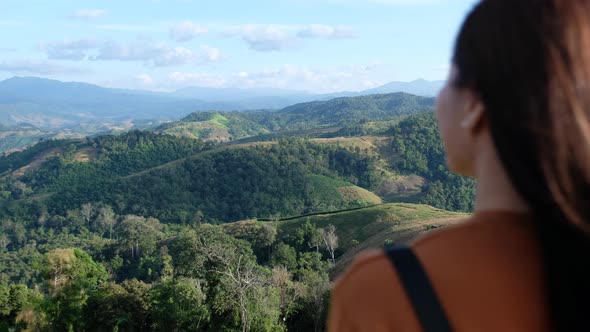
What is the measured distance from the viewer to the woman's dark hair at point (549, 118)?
938 millimetres

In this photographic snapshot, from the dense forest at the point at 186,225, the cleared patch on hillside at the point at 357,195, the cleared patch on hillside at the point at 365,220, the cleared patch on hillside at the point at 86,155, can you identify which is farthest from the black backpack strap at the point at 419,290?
the cleared patch on hillside at the point at 86,155

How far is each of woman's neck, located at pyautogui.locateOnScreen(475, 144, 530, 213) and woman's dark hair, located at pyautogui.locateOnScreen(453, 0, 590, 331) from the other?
0.03 metres

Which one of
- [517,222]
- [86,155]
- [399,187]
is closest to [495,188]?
[517,222]

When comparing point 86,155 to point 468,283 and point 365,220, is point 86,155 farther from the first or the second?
point 468,283

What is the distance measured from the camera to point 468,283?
0.94 meters

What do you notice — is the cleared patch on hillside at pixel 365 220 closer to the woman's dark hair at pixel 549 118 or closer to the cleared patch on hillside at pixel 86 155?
the woman's dark hair at pixel 549 118

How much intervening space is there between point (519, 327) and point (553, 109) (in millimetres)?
432

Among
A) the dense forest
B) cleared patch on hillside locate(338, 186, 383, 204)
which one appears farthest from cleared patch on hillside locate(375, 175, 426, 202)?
cleared patch on hillside locate(338, 186, 383, 204)

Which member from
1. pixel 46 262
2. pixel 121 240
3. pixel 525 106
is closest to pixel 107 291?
pixel 46 262

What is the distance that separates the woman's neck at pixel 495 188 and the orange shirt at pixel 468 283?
2 centimetres

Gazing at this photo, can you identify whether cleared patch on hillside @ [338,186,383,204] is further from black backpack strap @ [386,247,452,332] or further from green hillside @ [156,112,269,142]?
green hillside @ [156,112,269,142]

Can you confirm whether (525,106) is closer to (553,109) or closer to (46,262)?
(553,109)

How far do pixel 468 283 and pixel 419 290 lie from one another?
10 cm

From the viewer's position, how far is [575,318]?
0.97 meters
